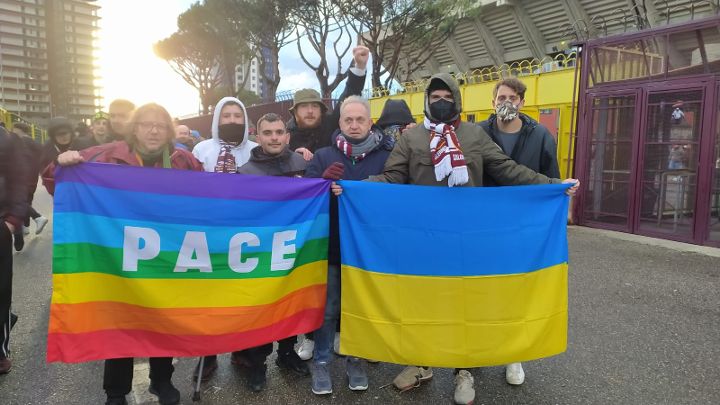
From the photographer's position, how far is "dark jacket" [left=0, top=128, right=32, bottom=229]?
321 cm

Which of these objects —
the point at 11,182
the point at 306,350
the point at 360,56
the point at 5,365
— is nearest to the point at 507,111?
the point at 360,56

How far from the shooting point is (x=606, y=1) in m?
21.5

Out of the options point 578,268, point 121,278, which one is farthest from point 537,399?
point 578,268

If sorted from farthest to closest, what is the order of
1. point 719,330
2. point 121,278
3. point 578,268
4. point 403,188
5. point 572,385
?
1. point 578,268
2. point 719,330
3. point 572,385
4. point 403,188
5. point 121,278

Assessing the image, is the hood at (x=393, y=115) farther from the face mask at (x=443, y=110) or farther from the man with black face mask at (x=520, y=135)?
the face mask at (x=443, y=110)

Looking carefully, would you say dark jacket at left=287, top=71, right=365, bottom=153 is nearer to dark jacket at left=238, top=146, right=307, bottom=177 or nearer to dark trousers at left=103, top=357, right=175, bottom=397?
dark jacket at left=238, top=146, right=307, bottom=177

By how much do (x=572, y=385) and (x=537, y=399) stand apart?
33cm

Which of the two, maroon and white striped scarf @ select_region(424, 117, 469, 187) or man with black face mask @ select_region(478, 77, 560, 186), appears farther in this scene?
man with black face mask @ select_region(478, 77, 560, 186)

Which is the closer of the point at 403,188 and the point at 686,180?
the point at 403,188

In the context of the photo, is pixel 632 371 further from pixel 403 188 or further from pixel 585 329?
pixel 403 188

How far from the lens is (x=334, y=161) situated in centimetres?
331

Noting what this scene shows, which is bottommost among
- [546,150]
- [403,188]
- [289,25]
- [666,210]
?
[666,210]

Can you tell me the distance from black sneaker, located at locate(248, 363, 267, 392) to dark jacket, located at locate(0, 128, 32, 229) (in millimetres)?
1755

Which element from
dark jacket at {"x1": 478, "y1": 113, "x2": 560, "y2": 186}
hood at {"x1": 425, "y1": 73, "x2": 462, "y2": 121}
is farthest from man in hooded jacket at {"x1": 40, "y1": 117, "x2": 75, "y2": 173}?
dark jacket at {"x1": 478, "y1": 113, "x2": 560, "y2": 186}
